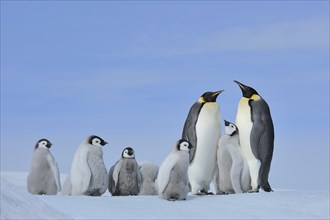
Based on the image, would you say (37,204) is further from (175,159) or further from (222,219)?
(175,159)

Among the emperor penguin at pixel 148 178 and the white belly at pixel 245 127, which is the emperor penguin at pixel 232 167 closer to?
the white belly at pixel 245 127

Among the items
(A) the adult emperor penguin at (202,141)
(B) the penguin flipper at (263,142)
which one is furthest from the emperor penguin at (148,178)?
(B) the penguin flipper at (263,142)

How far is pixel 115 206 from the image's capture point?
24.3ft

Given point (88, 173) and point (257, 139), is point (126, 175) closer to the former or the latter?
point (88, 173)

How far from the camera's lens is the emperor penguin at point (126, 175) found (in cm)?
892

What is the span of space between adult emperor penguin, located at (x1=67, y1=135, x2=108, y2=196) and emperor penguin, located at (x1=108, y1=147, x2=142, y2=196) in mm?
251

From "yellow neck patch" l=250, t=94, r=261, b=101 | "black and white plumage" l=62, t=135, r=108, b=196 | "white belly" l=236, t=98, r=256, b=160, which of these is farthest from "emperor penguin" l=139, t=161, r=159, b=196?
"yellow neck patch" l=250, t=94, r=261, b=101

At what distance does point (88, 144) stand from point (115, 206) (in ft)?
5.64

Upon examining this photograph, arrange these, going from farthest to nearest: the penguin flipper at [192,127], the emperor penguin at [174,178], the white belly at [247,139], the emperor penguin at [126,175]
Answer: the penguin flipper at [192,127], the white belly at [247,139], the emperor penguin at [126,175], the emperor penguin at [174,178]

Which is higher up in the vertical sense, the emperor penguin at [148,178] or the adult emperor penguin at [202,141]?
the adult emperor penguin at [202,141]

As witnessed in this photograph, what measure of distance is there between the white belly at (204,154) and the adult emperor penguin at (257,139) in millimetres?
367

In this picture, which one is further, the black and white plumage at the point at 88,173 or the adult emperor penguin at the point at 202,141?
the adult emperor penguin at the point at 202,141

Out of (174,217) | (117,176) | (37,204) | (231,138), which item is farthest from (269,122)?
(37,204)

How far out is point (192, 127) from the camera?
9414 mm
